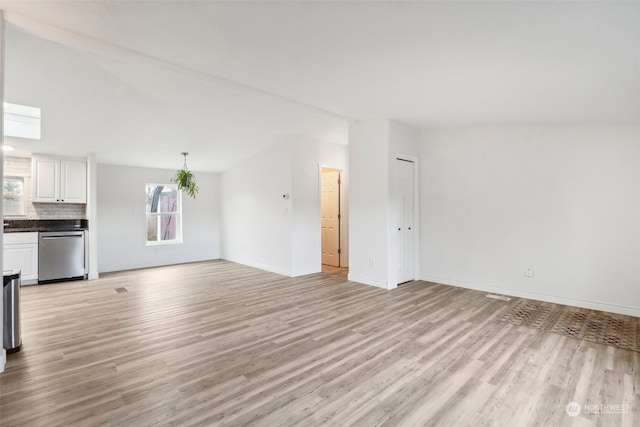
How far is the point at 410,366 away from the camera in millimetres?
2533

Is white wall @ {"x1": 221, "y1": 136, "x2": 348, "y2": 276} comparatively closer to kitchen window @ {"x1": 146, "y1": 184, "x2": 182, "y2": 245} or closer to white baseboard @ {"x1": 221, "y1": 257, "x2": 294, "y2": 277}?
white baseboard @ {"x1": 221, "y1": 257, "x2": 294, "y2": 277}

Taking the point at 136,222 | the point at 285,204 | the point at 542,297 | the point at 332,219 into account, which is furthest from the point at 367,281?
the point at 136,222

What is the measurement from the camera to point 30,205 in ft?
19.4

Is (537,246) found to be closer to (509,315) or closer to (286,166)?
(509,315)

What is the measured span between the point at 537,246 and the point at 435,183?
5.74ft

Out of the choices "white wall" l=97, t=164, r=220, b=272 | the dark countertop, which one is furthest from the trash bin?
"white wall" l=97, t=164, r=220, b=272

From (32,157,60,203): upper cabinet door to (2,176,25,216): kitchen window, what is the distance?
407mm

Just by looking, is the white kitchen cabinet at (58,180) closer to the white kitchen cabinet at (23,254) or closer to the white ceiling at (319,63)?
the white kitchen cabinet at (23,254)

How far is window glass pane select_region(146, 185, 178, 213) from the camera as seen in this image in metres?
7.38

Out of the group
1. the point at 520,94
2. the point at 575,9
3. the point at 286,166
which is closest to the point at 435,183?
the point at 520,94

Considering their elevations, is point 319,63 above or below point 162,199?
above

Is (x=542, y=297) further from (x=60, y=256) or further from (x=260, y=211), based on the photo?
(x=60, y=256)

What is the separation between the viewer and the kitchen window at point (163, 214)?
7355mm

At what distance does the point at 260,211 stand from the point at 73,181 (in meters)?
3.65
